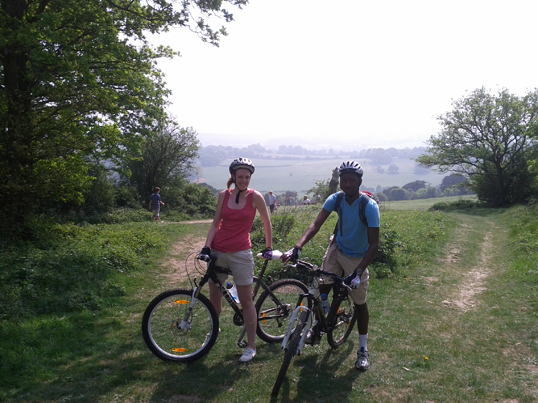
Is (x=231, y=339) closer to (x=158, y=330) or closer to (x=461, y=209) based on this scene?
(x=158, y=330)

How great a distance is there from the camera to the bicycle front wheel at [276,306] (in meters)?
5.09

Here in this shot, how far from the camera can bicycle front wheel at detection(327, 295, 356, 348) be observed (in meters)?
4.80

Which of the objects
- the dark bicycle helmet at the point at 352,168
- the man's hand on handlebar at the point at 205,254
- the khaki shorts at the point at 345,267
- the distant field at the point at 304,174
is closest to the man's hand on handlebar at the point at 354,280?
the khaki shorts at the point at 345,267

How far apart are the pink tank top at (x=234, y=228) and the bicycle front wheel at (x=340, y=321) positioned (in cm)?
131

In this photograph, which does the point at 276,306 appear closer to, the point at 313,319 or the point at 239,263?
the point at 313,319

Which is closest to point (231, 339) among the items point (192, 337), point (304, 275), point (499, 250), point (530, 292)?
point (192, 337)

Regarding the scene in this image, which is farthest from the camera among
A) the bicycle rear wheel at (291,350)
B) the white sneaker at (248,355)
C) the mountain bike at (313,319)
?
the white sneaker at (248,355)

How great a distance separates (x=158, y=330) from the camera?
4.52m

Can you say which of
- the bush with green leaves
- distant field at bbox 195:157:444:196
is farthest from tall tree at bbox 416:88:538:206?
distant field at bbox 195:157:444:196

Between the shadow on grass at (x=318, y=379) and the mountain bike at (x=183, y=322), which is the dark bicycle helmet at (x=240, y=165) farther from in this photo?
the shadow on grass at (x=318, y=379)

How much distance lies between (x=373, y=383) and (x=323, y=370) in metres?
0.55

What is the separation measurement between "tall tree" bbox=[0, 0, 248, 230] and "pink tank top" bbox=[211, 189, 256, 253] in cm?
711

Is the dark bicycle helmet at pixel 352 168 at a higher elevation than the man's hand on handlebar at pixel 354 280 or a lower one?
higher

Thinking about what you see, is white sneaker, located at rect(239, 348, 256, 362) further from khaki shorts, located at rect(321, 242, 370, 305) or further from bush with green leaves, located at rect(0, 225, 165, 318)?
bush with green leaves, located at rect(0, 225, 165, 318)
